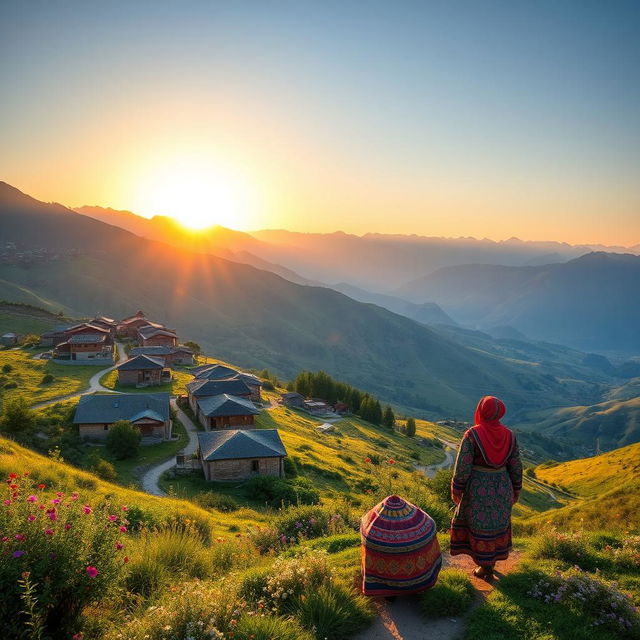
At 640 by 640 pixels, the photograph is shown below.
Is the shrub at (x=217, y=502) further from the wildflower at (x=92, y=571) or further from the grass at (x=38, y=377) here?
the grass at (x=38, y=377)

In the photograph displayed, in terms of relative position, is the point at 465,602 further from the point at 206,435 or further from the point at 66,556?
the point at 206,435

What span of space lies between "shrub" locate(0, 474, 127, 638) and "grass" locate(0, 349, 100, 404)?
4145cm

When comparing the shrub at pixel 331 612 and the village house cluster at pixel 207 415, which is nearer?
the shrub at pixel 331 612

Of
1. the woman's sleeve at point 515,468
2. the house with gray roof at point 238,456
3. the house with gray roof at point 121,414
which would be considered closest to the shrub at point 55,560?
the woman's sleeve at point 515,468

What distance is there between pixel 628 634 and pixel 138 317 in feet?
323

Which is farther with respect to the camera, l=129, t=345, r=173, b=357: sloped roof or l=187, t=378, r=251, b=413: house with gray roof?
l=129, t=345, r=173, b=357: sloped roof

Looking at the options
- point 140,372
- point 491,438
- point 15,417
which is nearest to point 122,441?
point 15,417

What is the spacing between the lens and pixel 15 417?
32812mm

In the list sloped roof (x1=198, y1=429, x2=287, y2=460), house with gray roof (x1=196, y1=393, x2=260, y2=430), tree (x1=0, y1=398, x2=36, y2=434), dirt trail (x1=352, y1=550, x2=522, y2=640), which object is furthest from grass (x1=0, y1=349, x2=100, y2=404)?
dirt trail (x1=352, y1=550, x2=522, y2=640)

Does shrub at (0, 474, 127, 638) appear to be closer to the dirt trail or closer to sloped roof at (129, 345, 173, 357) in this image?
the dirt trail

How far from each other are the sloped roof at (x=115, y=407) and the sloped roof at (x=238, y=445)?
7.65 m

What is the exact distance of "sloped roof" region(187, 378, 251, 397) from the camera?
167ft

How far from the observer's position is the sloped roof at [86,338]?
65125mm

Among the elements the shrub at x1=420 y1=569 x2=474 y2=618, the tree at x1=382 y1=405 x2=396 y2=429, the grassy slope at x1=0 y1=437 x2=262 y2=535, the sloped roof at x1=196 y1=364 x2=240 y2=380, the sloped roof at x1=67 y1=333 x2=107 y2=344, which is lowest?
the tree at x1=382 y1=405 x2=396 y2=429
